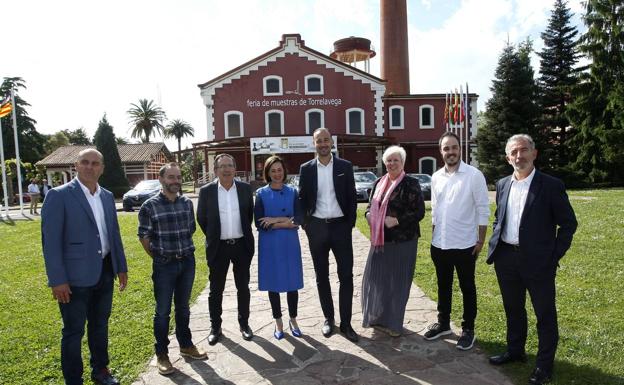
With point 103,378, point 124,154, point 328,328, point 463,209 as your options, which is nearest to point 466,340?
point 463,209

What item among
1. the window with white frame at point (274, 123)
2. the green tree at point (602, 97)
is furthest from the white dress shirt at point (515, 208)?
the window with white frame at point (274, 123)

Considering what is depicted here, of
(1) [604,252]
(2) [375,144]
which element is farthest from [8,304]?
(2) [375,144]

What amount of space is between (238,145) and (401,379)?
94.3 ft

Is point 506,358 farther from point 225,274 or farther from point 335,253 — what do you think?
point 225,274

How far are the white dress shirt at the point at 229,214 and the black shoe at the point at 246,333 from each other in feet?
3.34

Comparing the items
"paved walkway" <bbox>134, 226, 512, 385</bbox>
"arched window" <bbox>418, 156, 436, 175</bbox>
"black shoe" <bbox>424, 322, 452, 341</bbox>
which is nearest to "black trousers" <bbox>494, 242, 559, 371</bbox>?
"paved walkway" <bbox>134, 226, 512, 385</bbox>

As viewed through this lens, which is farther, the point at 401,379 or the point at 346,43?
the point at 346,43

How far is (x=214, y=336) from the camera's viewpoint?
15.0ft

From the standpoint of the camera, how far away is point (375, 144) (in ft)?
105

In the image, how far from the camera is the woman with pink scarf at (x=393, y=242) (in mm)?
4508

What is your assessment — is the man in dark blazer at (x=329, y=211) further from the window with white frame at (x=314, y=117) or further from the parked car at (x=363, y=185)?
the window with white frame at (x=314, y=117)

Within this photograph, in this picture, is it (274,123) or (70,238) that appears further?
(274,123)

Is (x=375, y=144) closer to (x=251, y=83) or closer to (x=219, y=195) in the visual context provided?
(x=251, y=83)

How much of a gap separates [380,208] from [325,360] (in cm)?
160
